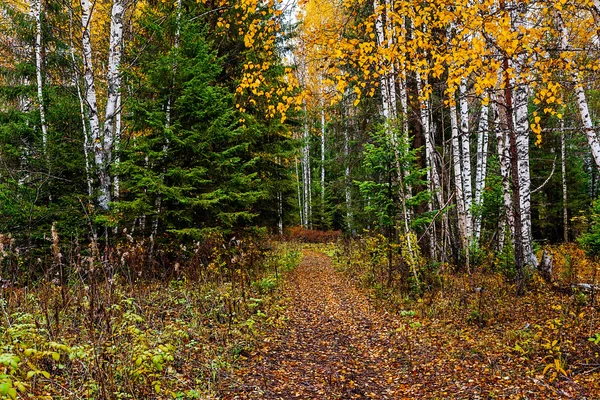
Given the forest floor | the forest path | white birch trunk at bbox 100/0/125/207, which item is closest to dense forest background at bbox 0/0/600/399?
white birch trunk at bbox 100/0/125/207

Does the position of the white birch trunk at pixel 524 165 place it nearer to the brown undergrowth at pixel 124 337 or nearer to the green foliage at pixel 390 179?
the green foliage at pixel 390 179

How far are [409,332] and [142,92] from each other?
828cm

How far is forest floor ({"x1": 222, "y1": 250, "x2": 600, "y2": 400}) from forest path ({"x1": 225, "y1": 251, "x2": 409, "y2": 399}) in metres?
0.01

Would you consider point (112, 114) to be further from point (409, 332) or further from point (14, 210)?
point (409, 332)

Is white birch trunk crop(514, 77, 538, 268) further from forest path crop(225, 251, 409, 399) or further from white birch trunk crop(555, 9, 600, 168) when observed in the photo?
forest path crop(225, 251, 409, 399)

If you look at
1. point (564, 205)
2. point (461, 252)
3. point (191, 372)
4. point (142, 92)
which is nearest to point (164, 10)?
point (142, 92)

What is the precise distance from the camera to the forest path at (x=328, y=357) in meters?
4.09

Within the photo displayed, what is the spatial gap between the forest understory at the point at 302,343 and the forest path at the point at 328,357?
2 cm

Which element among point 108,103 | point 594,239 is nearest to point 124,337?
point 108,103

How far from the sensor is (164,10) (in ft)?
31.8

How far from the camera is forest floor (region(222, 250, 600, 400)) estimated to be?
12.8 ft

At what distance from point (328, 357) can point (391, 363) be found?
0.85m

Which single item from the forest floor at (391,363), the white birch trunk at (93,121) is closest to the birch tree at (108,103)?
the white birch trunk at (93,121)

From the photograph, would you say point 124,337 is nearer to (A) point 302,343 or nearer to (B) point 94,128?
(A) point 302,343
